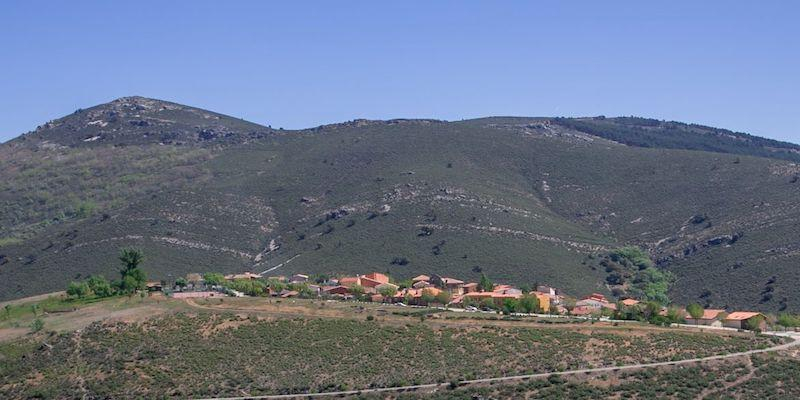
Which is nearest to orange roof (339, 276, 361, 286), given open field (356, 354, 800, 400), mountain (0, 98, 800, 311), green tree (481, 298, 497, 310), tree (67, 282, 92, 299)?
mountain (0, 98, 800, 311)

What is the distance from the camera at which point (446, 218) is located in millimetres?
154750

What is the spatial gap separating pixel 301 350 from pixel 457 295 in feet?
112

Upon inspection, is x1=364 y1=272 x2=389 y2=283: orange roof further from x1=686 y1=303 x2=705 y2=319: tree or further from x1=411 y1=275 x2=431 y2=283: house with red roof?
x1=686 y1=303 x2=705 y2=319: tree

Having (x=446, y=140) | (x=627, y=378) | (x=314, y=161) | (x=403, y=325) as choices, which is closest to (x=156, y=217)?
(x=314, y=161)

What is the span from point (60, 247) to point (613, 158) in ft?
282

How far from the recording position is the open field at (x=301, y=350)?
8569 cm

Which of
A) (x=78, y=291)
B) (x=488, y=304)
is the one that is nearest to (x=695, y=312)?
(x=488, y=304)

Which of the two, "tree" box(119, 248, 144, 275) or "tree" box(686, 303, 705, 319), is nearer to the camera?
"tree" box(686, 303, 705, 319)

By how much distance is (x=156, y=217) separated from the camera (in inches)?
6368

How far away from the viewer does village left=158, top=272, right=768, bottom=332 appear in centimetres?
10606

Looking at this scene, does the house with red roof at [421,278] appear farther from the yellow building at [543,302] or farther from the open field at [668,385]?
the open field at [668,385]

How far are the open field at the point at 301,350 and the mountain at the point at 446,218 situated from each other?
38.6 metres

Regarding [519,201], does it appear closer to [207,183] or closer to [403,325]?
[207,183]

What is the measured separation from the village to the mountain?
30.1ft
